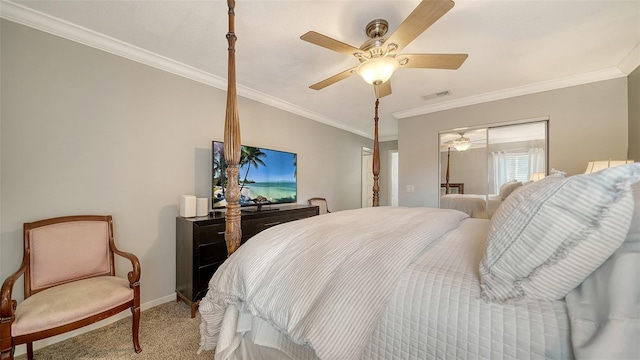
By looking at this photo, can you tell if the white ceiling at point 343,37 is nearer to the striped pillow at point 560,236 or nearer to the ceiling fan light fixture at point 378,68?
the ceiling fan light fixture at point 378,68

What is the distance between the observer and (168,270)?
7.80ft

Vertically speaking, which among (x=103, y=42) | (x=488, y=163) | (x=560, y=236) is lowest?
(x=560, y=236)

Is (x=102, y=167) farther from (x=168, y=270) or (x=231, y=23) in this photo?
(x=231, y=23)

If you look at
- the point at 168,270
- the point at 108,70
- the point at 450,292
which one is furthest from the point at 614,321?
the point at 108,70

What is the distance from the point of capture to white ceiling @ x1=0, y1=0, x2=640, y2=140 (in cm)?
167

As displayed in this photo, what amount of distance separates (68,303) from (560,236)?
2.46 metres

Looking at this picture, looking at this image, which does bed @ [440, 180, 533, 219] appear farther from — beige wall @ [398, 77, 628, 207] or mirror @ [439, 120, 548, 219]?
beige wall @ [398, 77, 628, 207]

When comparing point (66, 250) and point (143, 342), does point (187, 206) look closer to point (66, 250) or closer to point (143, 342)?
point (66, 250)

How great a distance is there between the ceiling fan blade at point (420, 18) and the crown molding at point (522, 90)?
8.15ft

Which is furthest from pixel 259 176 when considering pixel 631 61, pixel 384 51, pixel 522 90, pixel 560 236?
pixel 631 61

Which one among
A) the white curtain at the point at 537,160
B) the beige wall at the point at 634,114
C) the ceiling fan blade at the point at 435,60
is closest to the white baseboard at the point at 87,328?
the ceiling fan blade at the point at 435,60

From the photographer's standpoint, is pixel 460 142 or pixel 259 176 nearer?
pixel 259 176

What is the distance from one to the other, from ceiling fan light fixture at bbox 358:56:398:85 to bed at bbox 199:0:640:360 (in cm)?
129

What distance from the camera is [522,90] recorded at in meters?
3.07
